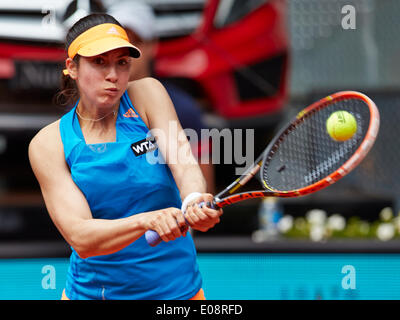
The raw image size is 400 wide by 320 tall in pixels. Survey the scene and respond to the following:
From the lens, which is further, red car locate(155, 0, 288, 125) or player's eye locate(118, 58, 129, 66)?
red car locate(155, 0, 288, 125)

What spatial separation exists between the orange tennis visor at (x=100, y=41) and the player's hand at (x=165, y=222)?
16.8 inches

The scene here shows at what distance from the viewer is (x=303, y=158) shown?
8.01ft

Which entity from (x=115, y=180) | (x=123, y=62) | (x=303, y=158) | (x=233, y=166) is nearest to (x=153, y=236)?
(x=115, y=180)

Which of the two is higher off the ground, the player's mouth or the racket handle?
the player's mouth

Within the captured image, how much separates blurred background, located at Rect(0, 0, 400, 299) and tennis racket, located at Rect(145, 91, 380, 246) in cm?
68

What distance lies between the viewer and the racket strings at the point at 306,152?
Answer: 200cm

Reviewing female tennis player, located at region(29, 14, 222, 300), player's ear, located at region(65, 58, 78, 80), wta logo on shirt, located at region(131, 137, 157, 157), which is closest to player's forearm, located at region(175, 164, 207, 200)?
female tennis player, located at region(29, 14, 222, 300)

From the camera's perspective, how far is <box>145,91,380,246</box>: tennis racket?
1651 millimetres

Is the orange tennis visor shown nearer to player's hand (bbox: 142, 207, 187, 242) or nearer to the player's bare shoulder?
the player's bare shoulder

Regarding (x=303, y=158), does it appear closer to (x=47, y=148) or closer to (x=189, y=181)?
(x=189, y=181)

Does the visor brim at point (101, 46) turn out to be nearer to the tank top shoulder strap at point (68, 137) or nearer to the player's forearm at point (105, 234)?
the tank top shoulder strap at point (68, 137)

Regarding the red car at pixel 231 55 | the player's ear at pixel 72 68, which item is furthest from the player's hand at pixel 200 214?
the red car at pixel 231 55

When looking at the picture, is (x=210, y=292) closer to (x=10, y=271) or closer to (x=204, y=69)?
(x=10, y=271)
